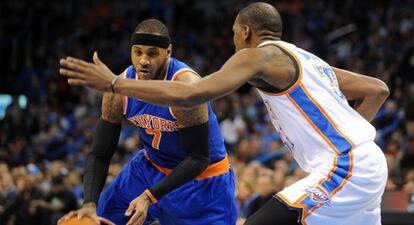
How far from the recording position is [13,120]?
55.9 feet

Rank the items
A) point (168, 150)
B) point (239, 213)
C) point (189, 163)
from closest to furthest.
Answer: point (189, 163), point (168, 150), point (239, 213)

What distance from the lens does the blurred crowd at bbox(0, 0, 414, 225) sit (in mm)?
10562

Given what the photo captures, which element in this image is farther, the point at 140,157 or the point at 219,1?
the point at 219,1

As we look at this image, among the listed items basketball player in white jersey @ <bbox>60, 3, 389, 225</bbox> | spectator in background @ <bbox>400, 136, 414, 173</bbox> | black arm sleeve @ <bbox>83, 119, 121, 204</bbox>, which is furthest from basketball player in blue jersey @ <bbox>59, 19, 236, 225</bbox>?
spectator in background @ <bbox>400, 136, 414, 173</bbox>

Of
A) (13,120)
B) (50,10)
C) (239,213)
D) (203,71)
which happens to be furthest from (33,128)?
(239,213)

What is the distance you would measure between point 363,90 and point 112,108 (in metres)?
1.64

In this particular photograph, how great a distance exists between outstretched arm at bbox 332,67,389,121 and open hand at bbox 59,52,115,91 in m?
1.68

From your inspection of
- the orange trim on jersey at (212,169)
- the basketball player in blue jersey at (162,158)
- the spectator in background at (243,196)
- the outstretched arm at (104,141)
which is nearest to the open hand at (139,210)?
the basketball player in blue jersey at (162,158)

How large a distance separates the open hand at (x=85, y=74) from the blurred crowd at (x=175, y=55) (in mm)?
5320

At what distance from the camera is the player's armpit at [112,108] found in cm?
498

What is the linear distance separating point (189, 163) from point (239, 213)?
4876 mm

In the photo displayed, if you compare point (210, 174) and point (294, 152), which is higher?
point (294, 152)

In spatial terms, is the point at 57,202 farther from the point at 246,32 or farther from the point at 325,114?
the point at 325,114

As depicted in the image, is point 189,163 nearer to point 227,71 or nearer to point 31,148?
point 227,71
